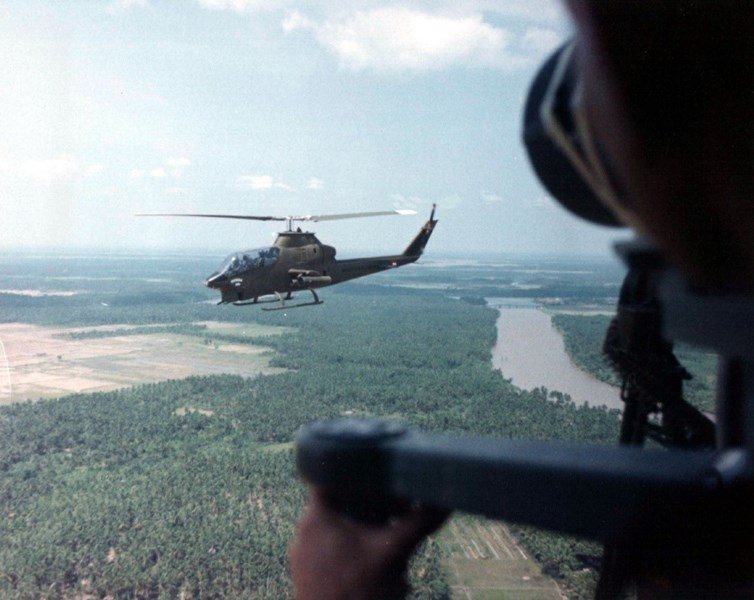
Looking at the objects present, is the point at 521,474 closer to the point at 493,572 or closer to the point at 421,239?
the point at 421,239

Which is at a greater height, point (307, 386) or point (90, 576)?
point (307, 386)

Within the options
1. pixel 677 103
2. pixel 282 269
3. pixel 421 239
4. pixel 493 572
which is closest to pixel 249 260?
pixel 282 269

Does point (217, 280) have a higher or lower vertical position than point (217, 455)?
higher

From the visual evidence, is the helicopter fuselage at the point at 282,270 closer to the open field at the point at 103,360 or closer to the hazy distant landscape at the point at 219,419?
the hazy distant landscape at the point at 219,419

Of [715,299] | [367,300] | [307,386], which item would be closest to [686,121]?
[715,299]

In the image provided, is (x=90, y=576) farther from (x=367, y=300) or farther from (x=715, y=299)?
(x=367, y=300)
